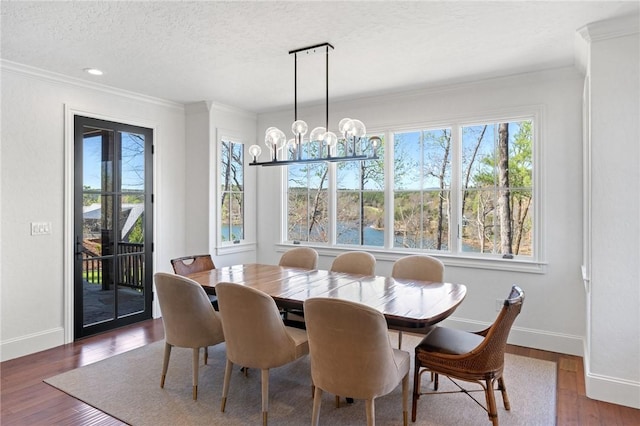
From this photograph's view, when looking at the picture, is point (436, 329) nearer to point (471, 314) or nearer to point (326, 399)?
point (326, 399)

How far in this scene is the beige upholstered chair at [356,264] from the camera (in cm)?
380

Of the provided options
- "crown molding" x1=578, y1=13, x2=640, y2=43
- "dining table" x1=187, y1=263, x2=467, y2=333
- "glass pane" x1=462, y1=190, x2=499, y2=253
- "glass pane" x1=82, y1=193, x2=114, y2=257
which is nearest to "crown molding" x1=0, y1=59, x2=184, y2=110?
"glass pane" x1=82, y1=193, x2=114, y2=257

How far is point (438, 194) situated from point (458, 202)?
0.80 feet

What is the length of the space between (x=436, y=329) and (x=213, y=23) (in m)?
2.65

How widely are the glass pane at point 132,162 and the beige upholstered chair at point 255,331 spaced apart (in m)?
2.74

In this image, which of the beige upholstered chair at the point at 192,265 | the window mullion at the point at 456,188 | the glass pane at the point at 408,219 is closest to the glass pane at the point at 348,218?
the glass pane at the point at 408,219

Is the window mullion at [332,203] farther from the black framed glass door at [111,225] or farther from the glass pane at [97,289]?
the glass pane at [97,289]

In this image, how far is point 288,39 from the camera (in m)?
2.96

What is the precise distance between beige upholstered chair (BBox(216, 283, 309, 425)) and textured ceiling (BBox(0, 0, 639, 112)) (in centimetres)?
182

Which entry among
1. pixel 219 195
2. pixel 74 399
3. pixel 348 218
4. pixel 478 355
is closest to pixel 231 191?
pixel 219 195

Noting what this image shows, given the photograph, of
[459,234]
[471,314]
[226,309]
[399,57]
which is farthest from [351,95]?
[226,309]

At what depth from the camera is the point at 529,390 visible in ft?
9.46

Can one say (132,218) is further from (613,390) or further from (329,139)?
(613,390)

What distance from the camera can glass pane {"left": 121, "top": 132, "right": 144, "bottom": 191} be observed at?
444 centimetres
